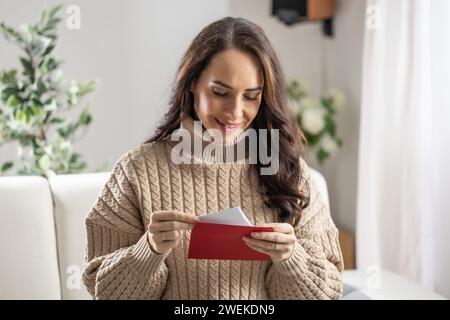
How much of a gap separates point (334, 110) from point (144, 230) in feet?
5.49

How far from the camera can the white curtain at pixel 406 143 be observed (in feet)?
6.40

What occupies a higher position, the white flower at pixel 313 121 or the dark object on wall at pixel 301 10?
the dark object on wall at pixel 301 10

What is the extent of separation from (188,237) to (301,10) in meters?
1.82

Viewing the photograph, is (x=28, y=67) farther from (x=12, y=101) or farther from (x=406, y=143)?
(x=406, y=143)

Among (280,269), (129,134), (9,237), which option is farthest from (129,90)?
(280,269)

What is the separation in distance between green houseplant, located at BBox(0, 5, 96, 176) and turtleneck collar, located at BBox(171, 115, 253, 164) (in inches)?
Answer: 35.9

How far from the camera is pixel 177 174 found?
1.32 metres

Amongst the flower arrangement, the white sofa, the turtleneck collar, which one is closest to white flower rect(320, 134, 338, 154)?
the flower arrangement

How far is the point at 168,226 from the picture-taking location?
1.12m

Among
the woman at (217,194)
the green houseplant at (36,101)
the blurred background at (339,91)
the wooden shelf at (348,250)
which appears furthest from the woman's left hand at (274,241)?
the wooden shelf at (348,250)

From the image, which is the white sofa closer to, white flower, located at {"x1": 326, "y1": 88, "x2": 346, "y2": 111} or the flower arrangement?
the flower arrangement

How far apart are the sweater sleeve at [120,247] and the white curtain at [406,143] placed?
1.04m

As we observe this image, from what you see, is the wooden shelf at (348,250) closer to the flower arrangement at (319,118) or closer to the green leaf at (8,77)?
the flower arrangement at (319,118)
